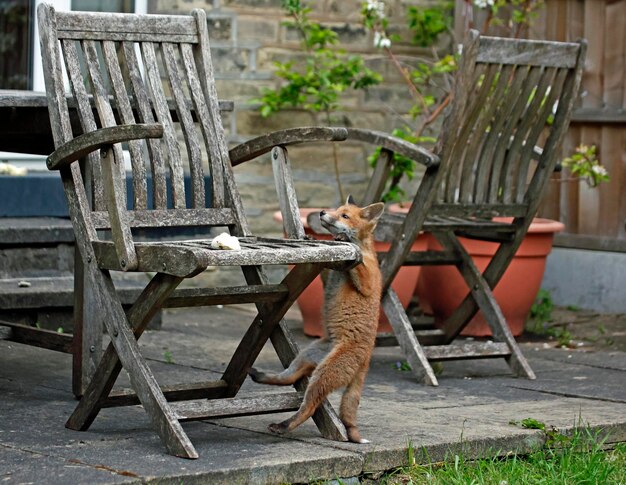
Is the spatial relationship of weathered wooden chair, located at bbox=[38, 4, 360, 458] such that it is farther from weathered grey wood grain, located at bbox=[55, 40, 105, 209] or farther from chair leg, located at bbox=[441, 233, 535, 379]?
chair leg, located at bbox=[441, 233, 535, 379]

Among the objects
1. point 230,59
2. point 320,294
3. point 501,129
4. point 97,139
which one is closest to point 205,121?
point 97,139

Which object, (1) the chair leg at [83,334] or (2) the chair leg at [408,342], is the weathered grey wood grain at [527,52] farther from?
(1) the chair leg at [83,334]

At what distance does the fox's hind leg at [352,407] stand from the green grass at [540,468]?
0.18m

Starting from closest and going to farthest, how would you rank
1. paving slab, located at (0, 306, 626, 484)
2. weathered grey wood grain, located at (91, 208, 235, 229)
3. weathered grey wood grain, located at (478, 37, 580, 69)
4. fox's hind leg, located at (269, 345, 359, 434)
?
paving slab, located at (0, 306, 626, 484)
fox's hind leg, located at (269, 345, 359, 434)
weathered grey wood grain, located at (91, 208, 235, 229)
weathered grey wood grain, located at (478, 37, 580, 69)

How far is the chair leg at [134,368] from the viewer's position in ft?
11.2

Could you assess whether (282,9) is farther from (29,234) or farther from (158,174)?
(158,174)

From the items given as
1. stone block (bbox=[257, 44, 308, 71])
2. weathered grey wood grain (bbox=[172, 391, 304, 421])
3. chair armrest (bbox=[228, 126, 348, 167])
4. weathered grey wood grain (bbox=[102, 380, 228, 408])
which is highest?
stone block (bbox=[257, 44, 308, 71])

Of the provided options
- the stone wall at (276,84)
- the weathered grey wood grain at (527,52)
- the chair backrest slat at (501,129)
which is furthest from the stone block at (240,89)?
the weathered grey wood grain at (527,52)

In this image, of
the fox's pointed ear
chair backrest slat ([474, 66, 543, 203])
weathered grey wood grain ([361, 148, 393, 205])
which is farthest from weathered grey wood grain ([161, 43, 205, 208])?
chair backrest slat ([474, 66, 543, 203])

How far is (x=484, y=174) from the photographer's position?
5133mm

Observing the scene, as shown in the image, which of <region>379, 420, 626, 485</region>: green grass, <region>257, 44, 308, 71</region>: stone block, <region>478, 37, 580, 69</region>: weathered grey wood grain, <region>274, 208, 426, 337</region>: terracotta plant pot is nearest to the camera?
<region>379, 420, 626, 485</region>: green grass

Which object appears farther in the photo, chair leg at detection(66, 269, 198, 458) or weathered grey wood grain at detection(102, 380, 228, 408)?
weathered grey wood grain at detection(102, 380, 228, 408)

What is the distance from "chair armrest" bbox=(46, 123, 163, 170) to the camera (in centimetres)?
341

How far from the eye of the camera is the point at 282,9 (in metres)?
7.08
